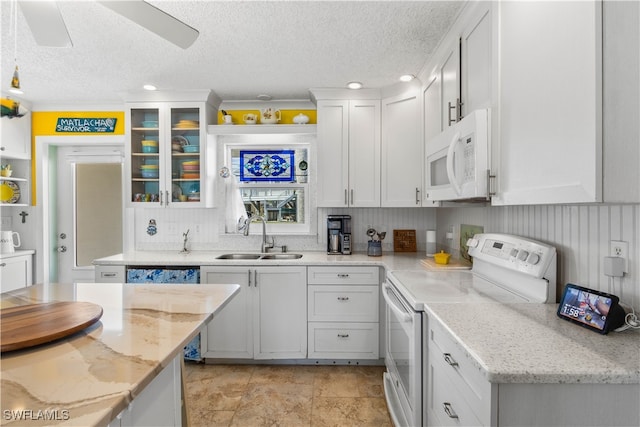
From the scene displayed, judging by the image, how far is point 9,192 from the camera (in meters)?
3.34

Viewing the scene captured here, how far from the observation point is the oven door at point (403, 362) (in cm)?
156

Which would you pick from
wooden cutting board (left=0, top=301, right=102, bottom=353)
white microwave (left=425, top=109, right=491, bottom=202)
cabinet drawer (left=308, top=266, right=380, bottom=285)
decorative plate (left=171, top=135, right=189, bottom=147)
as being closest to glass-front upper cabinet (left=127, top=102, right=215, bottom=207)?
decorative plate (left=171, top=135, right=189, bottom=147)

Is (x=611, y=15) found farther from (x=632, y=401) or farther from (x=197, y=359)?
(x=197, y=359)

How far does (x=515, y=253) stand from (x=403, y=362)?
0.82m

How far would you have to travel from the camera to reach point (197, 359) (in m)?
2.83

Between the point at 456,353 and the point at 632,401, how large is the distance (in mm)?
439

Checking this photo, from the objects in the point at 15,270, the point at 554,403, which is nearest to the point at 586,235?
the point at 554,403

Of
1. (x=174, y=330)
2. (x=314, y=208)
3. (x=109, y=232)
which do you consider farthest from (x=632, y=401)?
(x=109, y=232)

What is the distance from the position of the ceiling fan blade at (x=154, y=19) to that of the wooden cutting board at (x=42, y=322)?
1.12 meters

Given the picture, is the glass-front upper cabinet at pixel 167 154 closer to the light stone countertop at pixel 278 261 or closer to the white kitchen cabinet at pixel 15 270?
the light stone countertop at pixel 278 261

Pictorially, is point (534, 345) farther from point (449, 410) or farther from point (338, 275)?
point (338, 275)

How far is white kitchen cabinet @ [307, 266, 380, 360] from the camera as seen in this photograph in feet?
9.09

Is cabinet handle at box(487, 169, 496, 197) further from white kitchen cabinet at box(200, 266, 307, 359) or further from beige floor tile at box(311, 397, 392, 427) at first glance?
white kitchen cabinet at box(200, 266, 307, 359)

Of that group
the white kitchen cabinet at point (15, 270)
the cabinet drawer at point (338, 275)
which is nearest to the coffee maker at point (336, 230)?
the cabinet drawer at point (338, 275)
